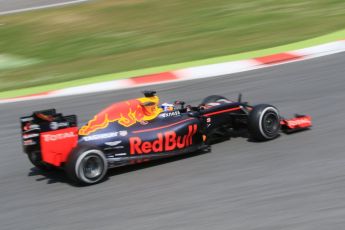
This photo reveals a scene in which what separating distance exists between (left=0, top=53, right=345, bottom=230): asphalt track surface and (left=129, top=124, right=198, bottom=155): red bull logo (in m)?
0.23

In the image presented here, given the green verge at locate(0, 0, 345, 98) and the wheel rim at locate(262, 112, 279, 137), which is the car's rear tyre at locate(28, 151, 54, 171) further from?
the green verge at locate(0, 0, 345, 98)

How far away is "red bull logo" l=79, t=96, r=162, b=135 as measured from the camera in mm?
7594

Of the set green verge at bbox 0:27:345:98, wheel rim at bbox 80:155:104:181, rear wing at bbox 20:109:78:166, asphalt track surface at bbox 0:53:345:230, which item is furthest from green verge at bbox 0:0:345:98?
wheel rim at bbox 80:155:104:181

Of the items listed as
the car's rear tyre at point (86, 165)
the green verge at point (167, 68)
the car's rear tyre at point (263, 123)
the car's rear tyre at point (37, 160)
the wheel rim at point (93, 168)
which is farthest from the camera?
the green verge at point (167, 68)

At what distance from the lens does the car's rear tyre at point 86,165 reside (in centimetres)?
710

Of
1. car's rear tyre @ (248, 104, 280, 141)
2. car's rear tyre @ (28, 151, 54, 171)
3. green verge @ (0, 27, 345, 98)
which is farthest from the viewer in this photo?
green verge @ (0, 27, 345, 98)

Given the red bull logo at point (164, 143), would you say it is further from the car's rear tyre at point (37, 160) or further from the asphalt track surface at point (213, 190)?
the car's rear tyre at point (37, 160)

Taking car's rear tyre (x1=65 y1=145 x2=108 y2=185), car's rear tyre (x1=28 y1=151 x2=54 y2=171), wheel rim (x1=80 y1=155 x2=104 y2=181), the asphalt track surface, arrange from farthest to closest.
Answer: car's rear tyre (x1=28 y1=151 x2=54 y2=171) < wheel rim (x1=80 y1=155 x2=104 y2=181) < car's rear tyre (x1=65 y1=145 x2=108 y2=185) < the asphalt track surface

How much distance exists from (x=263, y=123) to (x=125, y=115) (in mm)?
1840

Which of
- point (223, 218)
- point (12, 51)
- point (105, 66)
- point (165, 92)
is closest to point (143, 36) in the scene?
point (105, 66)

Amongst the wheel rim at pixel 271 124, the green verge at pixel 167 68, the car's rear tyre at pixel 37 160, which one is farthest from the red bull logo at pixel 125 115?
the green verge at pixel 167 68

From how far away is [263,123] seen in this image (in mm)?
8109

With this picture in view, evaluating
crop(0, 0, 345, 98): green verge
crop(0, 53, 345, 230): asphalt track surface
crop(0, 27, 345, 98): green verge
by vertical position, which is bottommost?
crop(0, 53, 345, 230): asphalt track surface

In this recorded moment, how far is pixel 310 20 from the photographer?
1559cm
